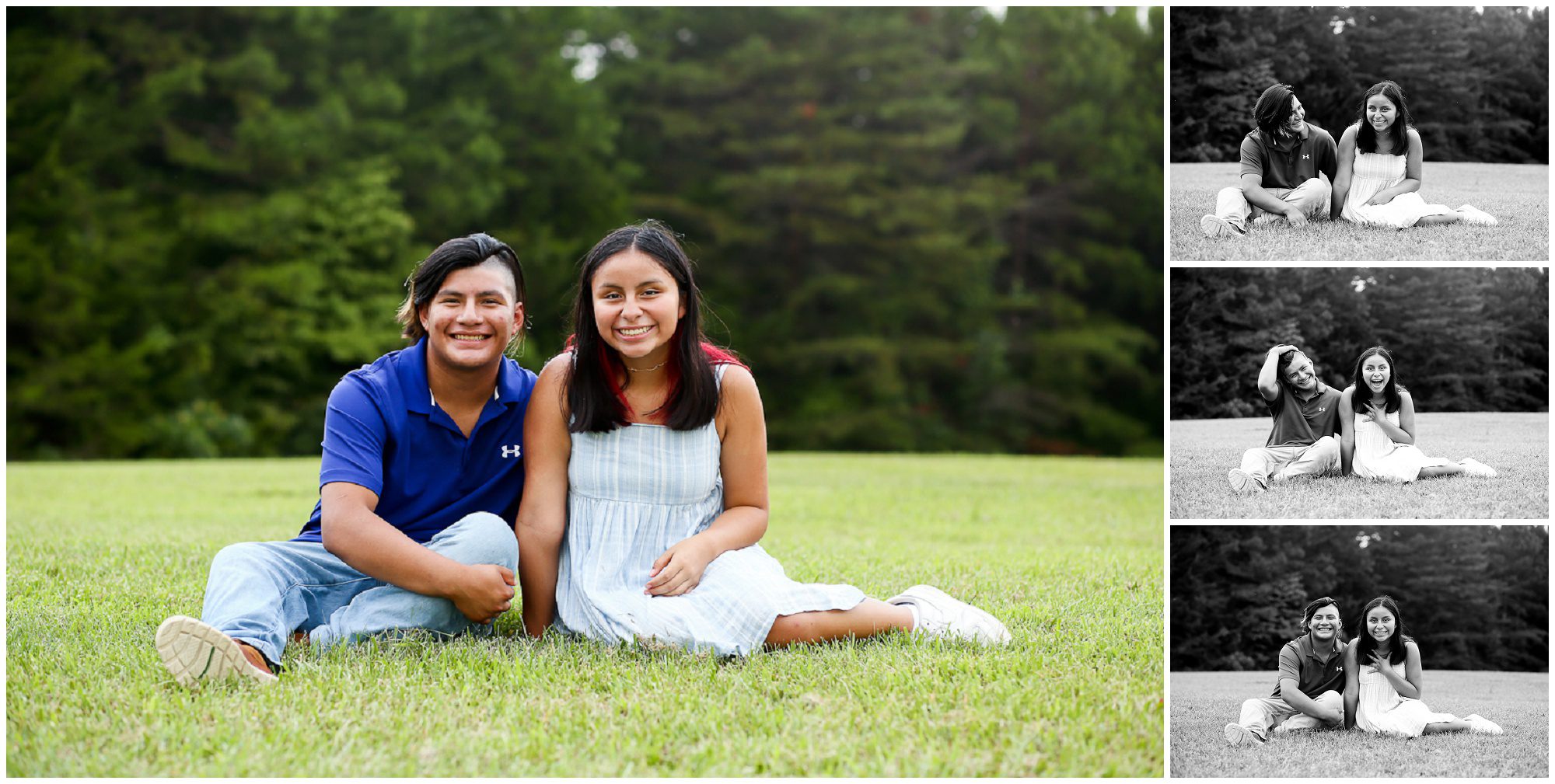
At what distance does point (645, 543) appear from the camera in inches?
122

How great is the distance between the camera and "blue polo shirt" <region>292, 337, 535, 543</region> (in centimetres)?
302

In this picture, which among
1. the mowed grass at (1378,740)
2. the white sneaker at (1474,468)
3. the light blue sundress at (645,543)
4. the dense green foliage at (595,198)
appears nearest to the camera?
the mowed grass at (1378,740)

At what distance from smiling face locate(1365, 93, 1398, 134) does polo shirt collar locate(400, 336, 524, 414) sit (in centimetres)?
202

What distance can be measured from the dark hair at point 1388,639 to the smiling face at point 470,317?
202 centimetres

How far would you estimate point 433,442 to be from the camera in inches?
124

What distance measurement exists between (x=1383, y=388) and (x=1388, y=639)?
528mm

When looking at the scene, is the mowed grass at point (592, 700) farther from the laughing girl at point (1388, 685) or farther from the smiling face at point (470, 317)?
the smiling face at point (470, 317)

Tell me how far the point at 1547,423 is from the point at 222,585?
108 inches

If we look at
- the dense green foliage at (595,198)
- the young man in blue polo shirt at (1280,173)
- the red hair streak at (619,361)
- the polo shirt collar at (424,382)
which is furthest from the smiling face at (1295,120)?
the dense green foliage at (595,198)

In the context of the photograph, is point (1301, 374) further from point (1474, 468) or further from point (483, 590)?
point (483, 590)

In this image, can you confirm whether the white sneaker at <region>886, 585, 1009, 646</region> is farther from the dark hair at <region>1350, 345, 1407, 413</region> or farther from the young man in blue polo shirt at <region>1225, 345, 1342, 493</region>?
the dark hair at <region>1350, 345, 1407, 413</region>

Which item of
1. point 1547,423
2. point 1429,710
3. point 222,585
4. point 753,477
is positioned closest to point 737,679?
point 753,477

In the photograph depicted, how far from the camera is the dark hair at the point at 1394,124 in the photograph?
2586 millimetres

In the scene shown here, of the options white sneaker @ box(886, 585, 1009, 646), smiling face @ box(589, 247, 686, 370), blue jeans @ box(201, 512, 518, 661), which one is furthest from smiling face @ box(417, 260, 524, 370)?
white sneaker @ box(886, 585, 1009, 646)
